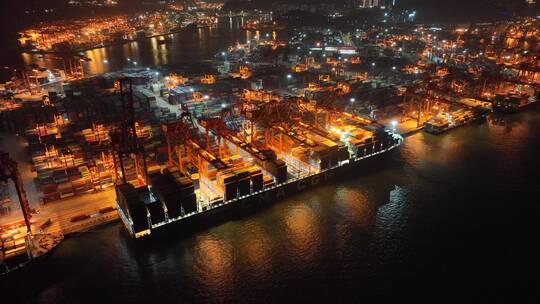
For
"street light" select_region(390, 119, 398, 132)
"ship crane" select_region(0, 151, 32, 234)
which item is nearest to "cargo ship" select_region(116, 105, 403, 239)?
"ship crane" select_region(0, 151, 32, 234)

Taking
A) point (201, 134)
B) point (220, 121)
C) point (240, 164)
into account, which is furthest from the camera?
point (201, 134)

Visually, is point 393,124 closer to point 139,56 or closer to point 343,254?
point 343,254

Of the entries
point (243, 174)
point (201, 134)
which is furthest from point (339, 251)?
point (201, 134)

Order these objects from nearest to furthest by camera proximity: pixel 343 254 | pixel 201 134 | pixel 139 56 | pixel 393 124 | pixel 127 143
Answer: pixel 343 254
pixel 127 143
pixel 201 134
pixel 393 124
pixel 139 56

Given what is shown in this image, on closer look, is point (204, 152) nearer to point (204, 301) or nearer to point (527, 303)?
point (204, 301)

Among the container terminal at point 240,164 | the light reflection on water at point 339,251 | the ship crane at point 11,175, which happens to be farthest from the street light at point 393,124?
the ship crane at point 11,175

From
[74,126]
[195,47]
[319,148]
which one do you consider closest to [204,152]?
[319,148]
